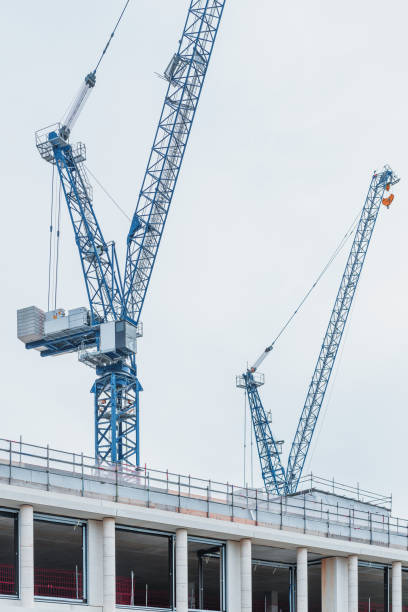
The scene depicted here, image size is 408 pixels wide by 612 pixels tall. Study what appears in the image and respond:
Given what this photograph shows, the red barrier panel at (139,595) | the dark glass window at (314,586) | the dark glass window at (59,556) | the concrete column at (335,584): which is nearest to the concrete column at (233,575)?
the red barrier panel at (139,595)

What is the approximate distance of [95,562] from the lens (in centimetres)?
6050

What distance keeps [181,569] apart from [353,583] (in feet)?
56.0

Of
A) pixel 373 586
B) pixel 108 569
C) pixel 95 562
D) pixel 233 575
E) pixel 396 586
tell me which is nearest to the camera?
pixel 108 569

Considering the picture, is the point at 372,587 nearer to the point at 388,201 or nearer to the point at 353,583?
the point at 353,583

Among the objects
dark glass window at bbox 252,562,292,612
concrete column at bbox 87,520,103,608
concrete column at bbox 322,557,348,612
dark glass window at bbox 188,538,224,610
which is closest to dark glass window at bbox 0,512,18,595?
concrete column at bbox 87,520,103,608

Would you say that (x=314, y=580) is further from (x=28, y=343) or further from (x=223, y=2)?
(x=223, y=2)

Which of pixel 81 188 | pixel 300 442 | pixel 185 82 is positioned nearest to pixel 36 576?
pixel 81 188

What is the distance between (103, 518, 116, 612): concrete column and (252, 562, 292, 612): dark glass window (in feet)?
61.1

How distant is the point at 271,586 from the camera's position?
94.1 metres

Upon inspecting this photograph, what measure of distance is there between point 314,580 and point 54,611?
39615 mm

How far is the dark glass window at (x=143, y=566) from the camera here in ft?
219

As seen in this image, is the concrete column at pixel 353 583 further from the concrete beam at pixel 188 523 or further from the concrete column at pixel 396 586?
the concrete column at pixel 396 586

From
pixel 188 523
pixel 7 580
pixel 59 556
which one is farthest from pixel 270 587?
pixel 188 523

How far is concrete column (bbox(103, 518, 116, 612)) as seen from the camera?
5991 cm
